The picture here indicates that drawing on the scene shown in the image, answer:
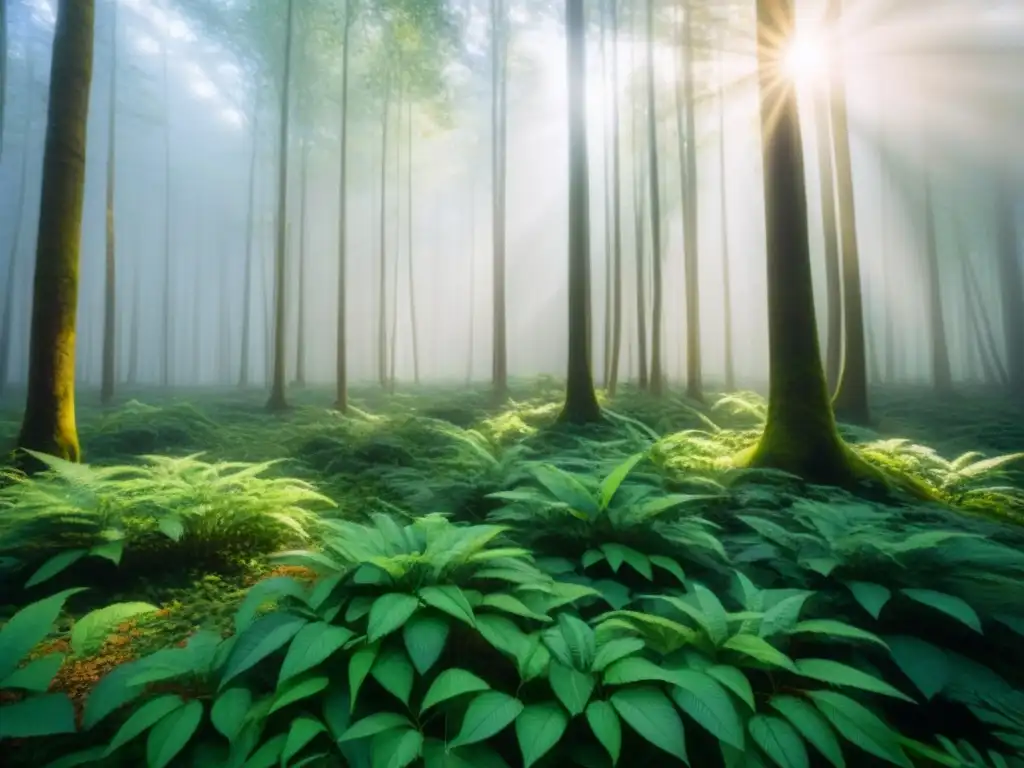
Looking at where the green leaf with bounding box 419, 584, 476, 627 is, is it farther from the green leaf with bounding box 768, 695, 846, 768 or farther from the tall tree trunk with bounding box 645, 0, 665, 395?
the tall tree trunk with bounding box 645, 0, 665, 395

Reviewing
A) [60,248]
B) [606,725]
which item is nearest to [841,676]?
[606,725]

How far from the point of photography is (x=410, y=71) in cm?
1602

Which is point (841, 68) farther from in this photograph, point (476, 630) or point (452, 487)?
point (476, 630)

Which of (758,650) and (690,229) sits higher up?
(690,229)

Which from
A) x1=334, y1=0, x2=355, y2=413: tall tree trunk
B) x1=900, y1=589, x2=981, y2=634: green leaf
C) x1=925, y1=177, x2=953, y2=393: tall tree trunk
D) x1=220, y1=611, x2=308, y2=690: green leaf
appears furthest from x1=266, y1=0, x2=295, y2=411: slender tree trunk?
x1=925, y1=177, x2=953, y2=393: tall tree trunk

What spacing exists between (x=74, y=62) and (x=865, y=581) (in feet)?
30.1

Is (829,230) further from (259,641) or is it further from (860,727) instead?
(259,641)

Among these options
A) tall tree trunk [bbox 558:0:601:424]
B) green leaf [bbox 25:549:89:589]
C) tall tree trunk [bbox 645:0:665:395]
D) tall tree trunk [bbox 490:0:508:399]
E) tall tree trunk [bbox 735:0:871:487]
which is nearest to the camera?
green leaf [bbox 25:549:89:589]

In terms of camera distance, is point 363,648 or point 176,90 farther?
point 176,90

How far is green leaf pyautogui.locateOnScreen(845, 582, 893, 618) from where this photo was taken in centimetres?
260

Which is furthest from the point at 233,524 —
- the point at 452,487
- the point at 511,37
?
the point at 511,37

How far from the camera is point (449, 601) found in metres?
2.46

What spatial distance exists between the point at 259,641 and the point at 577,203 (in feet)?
29.4

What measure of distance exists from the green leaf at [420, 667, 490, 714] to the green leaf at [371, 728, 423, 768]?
0.34 feet
